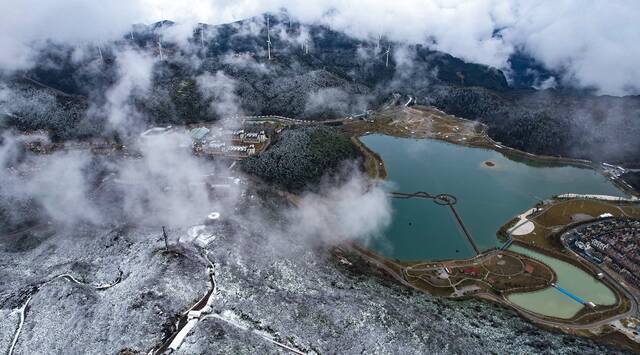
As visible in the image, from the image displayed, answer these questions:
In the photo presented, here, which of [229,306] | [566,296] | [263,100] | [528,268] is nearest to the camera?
[229,306]

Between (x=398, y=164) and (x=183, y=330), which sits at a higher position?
(x=183, y=330)

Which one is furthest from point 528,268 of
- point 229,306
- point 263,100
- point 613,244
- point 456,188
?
point 263,100

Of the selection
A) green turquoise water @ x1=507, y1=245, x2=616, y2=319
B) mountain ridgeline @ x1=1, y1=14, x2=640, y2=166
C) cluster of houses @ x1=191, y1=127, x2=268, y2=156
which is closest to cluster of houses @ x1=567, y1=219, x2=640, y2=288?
green turquoise water @ x1=507, y1=245, x2=616, y2=319

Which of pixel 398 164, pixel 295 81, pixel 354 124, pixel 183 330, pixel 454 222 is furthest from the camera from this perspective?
pixel 295 81

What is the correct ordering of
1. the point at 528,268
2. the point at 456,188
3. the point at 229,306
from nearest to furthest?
the point at 229,306, the point at 528,268, the point at 456,188

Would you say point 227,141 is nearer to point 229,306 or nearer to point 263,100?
point 263,100

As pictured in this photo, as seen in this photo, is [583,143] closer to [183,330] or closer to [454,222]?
[454,222]

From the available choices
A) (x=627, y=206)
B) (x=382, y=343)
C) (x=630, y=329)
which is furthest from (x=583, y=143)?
(x=382, y=343)
